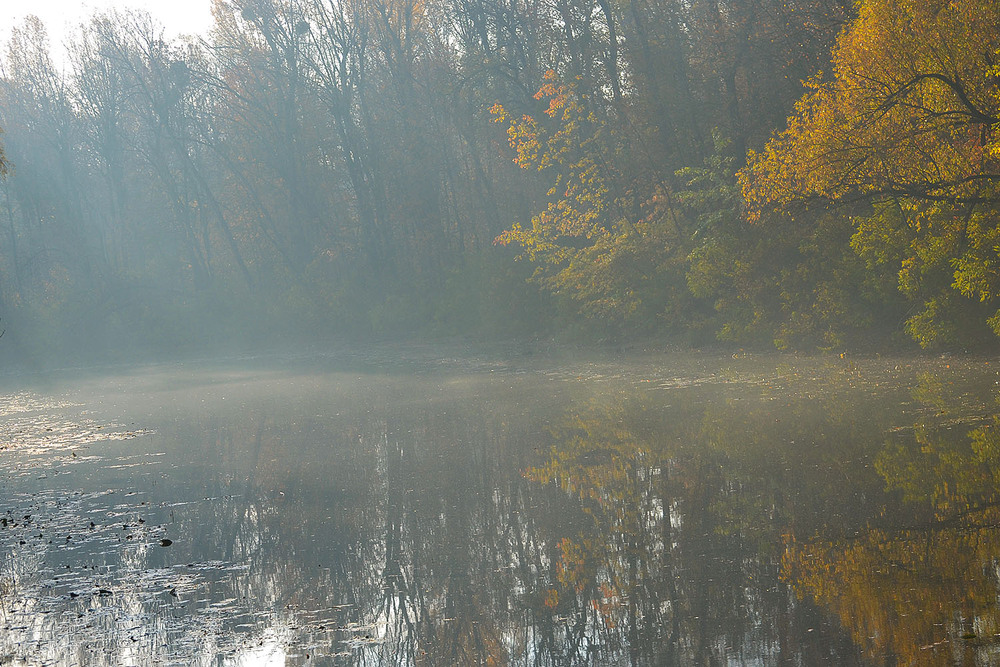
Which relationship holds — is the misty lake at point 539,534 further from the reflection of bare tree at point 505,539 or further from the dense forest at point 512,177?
the dense forest at point 512,177

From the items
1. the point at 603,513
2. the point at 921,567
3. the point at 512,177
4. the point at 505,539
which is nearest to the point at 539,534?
the point at 505,539

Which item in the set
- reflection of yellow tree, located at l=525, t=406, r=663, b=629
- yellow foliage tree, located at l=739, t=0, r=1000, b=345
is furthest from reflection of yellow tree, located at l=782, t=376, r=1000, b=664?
yellow foliage tree, located at l=739, t=0, r=1000, b=345

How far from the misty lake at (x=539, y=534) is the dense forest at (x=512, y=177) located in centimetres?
430

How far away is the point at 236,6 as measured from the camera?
140 ft

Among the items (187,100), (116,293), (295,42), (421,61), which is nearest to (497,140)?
(421,61)

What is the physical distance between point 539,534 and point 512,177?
106 feet

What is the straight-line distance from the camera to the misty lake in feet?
20.0

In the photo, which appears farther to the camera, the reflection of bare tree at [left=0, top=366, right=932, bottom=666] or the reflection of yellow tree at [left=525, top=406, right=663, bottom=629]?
the reflection of yellow tree at [left=525, top=406, right=663, bottom=629]

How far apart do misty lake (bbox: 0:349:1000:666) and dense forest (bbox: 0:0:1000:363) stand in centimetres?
430

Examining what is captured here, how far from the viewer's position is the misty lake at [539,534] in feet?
20.0

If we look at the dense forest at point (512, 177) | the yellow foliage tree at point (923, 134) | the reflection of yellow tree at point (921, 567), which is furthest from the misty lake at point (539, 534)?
the dense forest at point (512, 177)

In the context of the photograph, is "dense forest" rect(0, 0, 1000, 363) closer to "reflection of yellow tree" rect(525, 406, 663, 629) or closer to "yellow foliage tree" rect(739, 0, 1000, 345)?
"yellow foliage tree" rect(739, 0, 1000, 345)

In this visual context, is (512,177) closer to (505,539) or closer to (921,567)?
(505,539)

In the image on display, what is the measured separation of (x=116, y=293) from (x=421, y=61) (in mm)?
19862
